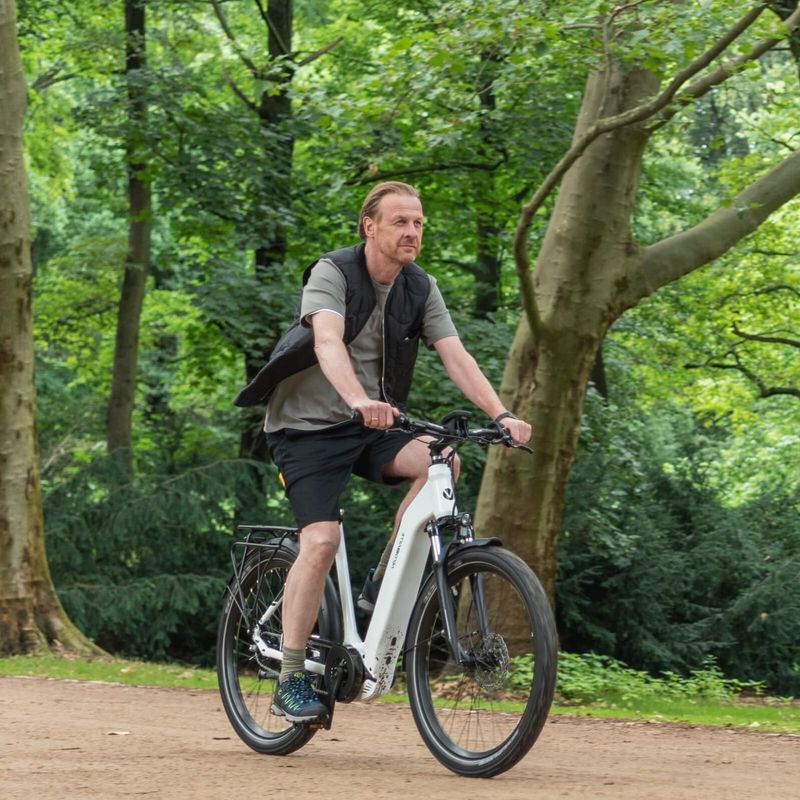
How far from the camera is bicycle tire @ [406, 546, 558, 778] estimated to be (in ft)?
15.1

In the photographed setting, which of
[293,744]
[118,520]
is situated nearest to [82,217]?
[118,520]

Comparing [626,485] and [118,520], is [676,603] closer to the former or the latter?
[626,485]

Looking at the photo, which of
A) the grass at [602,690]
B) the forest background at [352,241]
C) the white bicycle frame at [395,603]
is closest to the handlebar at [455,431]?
the white bicycle frame at [395,603]

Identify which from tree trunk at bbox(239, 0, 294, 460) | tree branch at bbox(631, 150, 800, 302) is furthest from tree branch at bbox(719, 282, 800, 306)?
tree branch at bbox(631, 150, 800, 302)

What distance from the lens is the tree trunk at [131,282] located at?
17.9 m

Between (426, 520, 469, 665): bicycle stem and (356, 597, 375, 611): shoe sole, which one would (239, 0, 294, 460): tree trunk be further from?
(426, 520, 469, 665): bicycle stem

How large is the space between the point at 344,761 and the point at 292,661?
448mm

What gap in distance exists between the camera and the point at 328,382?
530cm

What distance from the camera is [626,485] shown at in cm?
1664

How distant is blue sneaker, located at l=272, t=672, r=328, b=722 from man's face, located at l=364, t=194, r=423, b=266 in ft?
5.34

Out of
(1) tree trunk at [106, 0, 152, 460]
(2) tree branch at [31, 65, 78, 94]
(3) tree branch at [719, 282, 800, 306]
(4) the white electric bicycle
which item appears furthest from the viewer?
(2) tree branch at [31, 65, 78, 94]

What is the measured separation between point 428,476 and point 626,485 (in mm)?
11836

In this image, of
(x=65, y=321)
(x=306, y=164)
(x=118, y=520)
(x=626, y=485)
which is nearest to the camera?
(x=118, y=520)

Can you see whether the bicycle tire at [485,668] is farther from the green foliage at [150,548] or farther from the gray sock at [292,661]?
the green foliage at [150,548]
